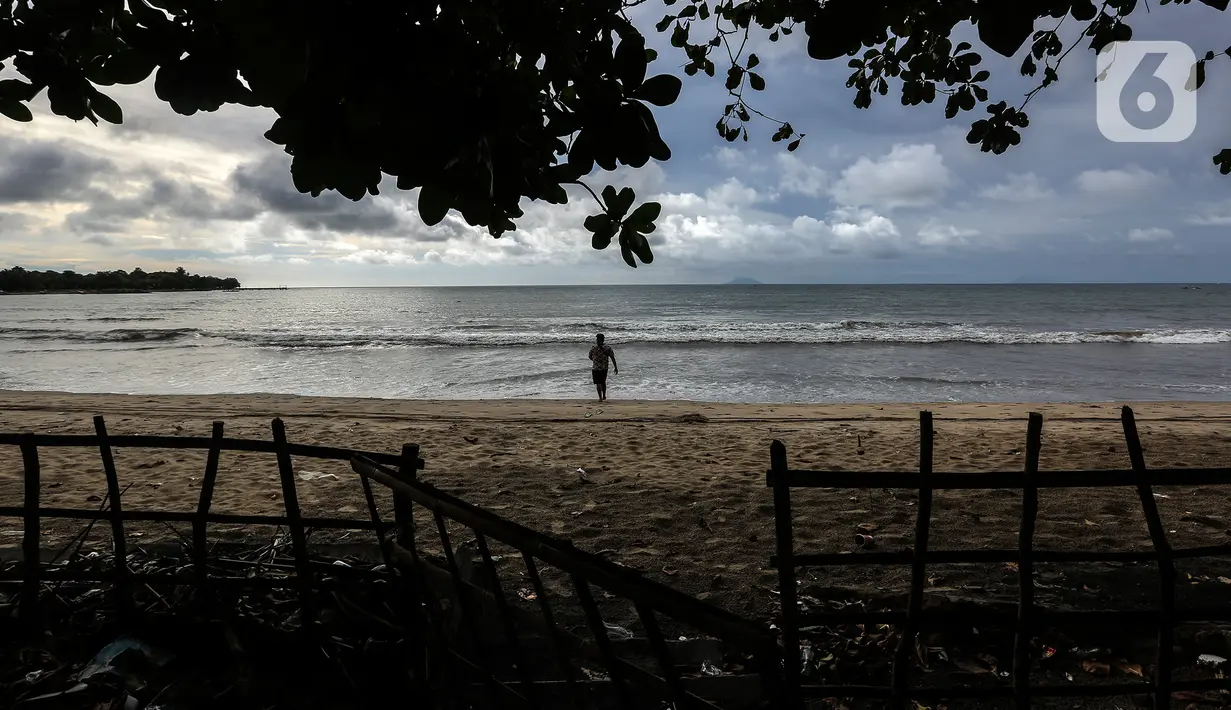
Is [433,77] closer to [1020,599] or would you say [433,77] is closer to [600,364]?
[1020,599]

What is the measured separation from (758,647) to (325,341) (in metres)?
31.0

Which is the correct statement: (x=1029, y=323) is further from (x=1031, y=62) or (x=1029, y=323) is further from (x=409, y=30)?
(x=409, y=30)

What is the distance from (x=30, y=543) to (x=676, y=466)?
18.2 ft

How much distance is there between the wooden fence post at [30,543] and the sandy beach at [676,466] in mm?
1707

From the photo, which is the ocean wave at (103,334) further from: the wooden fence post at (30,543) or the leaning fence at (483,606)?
the leaning fence at (483,606)

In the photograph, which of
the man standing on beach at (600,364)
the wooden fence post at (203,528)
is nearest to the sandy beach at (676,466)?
the man standing on beach at (600,364)

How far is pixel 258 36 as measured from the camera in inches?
57.2

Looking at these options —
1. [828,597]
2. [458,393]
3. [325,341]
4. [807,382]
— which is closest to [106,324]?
[325,341]

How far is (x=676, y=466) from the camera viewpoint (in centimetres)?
753

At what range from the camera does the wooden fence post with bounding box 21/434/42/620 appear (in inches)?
133

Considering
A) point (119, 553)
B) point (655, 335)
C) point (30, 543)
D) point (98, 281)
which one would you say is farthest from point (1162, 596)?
point (98, 281)

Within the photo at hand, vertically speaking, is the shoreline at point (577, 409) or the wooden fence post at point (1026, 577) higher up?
the wooden fence post at point (1026, 577)

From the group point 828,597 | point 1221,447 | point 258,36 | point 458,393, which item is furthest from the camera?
point 458,393

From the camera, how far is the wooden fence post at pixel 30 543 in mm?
3389
